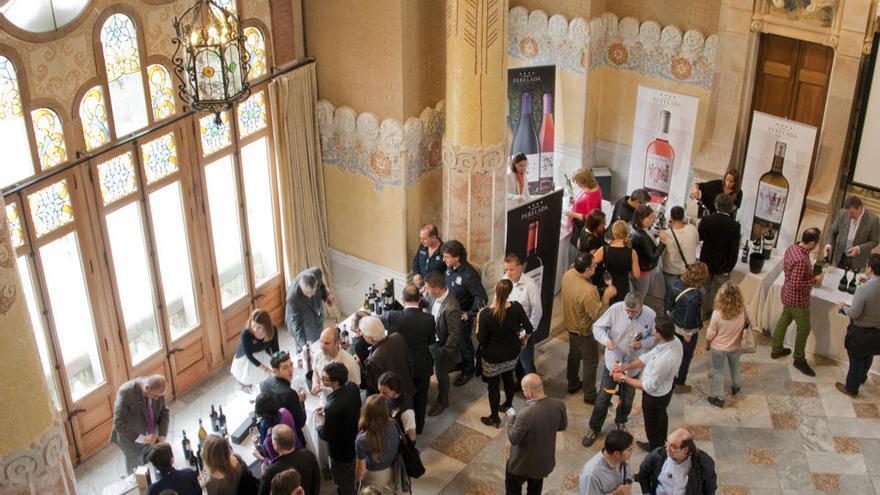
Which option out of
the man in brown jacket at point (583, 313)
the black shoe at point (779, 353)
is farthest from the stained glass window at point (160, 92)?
the black shoe at point (779, 353)

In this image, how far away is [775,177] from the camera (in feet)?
33.7

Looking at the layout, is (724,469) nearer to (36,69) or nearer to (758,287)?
(758,287)

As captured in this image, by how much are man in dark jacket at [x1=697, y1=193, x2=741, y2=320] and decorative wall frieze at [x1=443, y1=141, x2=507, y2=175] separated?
81.7 inches

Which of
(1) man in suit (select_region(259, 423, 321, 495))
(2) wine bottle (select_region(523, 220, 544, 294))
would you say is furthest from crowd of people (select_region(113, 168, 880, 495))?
(2) wine bottle (select_region(523, 220, 544, 294))

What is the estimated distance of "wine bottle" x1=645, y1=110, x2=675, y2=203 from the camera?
11.0m

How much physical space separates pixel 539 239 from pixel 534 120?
8.27ft

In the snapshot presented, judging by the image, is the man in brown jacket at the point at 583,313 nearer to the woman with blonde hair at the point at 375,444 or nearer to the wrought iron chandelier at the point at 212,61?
the woman with blonde hair at the point at 375,444

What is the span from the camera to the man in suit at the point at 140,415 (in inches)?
274

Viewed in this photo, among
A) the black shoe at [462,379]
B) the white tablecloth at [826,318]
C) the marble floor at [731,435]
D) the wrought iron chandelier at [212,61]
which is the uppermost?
the wrought iron chandelier at [212,61]

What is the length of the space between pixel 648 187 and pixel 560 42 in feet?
6.51

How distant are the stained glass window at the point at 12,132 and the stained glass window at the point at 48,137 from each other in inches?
4.0

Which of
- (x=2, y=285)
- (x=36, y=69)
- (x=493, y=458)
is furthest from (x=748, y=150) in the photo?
(x=2, y=285)

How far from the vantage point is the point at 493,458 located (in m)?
8.02

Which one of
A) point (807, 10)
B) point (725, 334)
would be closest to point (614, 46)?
point (807, 10)
